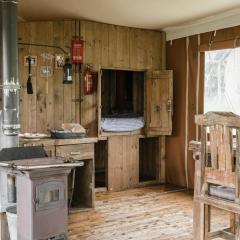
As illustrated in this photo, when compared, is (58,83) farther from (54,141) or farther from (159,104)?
(159,104)

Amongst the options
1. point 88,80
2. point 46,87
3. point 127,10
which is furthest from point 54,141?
point 127,10

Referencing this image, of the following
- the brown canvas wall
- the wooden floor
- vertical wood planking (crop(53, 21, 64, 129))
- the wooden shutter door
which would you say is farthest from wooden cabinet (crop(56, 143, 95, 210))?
the brown canvas wall

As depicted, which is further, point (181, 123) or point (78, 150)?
point (181, 123)

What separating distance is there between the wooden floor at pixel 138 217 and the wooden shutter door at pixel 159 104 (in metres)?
0.94

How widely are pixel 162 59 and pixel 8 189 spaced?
360 cm

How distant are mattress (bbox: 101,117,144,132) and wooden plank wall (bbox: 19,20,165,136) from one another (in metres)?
0.18

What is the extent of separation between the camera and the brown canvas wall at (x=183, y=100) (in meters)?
5.53

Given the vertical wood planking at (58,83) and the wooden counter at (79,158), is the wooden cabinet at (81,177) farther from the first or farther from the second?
the vertical wood planking at (58,83)

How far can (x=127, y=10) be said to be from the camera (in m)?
4.78

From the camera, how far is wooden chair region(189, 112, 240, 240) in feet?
9.14

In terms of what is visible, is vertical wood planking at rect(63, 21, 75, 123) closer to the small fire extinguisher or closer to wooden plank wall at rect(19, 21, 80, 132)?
wooden plank wall at rect(19, 21, 80, 132)

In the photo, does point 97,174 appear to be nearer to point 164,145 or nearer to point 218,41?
point 164,145

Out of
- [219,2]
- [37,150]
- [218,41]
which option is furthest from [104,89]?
[37,150]

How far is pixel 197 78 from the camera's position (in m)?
5.54
